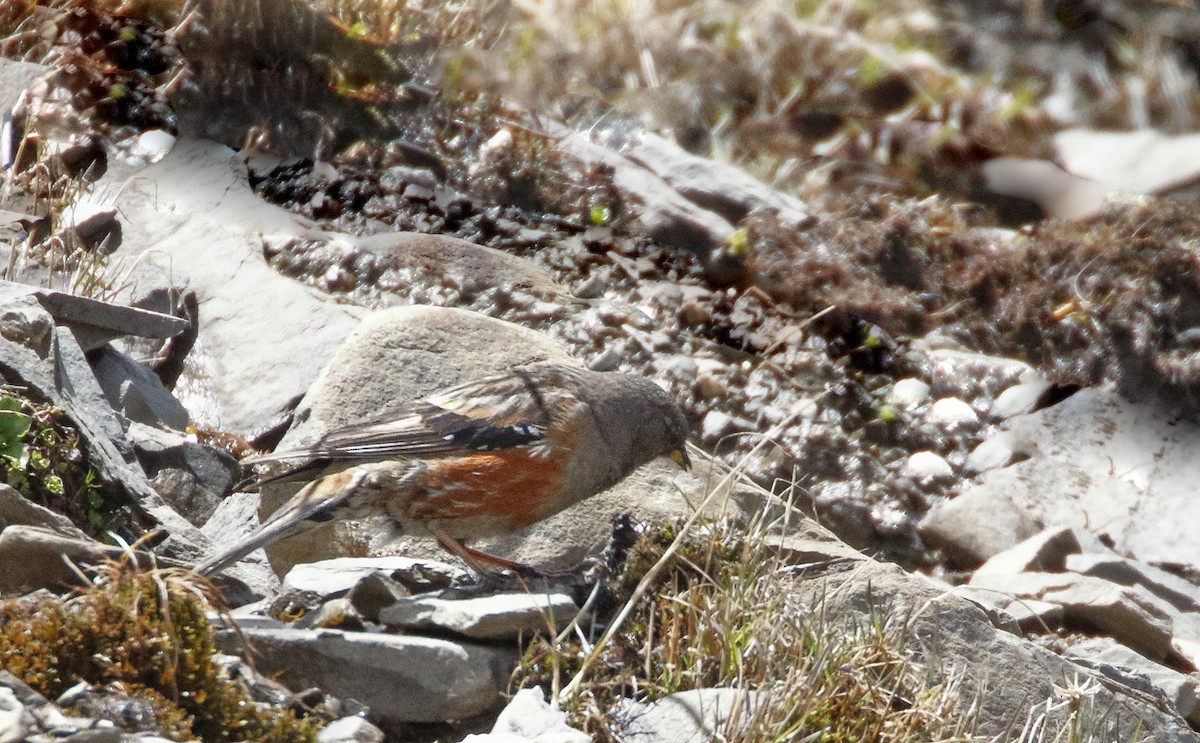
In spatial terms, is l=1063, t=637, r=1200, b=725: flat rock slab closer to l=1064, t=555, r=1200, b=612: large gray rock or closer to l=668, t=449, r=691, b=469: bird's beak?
l=1064, t=555, r=1200, b=612: large gray rock

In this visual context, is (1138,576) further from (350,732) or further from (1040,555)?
(350,732)

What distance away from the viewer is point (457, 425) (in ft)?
16.8

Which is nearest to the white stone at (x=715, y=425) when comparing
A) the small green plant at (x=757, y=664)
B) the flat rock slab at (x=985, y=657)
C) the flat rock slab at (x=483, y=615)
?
the flat rock slab at (x=985, y=657)

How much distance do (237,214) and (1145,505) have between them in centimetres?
603

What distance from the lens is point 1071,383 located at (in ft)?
28.9

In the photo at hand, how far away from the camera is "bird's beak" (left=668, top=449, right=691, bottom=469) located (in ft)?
19.0

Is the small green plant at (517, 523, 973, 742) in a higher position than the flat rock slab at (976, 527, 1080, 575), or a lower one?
higher

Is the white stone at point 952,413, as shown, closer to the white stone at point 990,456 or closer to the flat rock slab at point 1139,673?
the white stone at point 990,456

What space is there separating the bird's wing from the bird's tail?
9cm

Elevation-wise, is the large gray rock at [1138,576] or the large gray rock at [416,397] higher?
the large gray rock at [416,397]

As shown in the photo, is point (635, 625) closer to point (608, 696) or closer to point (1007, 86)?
point (608, 696)

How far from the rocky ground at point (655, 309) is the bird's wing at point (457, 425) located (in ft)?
1.49

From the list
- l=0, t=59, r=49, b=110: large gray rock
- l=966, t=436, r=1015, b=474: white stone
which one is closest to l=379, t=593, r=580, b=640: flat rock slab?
l=966, t=436, r=1015, b=474: white stone

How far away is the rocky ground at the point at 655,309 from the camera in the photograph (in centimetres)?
444
